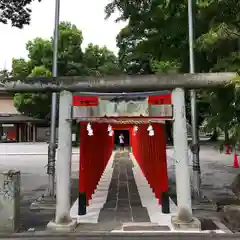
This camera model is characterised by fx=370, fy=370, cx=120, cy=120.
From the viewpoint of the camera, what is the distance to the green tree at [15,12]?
12.7 m

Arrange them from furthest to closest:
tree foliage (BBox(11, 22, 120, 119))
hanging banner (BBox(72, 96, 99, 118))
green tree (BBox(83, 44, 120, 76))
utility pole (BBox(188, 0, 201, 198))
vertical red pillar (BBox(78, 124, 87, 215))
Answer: green tree (BBox(83, 44, 120, 76))
tree foliage (BBox(11, 22, 120, 119))
utility pole (BBox(188, 0, 201, 198))
vertical red pillar (BBox(78, 124, 87, 215))
hanging banner (BBox(72, 96, 99, 118))

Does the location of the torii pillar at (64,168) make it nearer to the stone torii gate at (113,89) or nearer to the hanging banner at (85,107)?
the stone torii gate at (113,89)

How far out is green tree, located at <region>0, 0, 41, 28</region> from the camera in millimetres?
12742

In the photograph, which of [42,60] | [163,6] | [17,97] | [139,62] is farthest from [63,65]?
[163,6]

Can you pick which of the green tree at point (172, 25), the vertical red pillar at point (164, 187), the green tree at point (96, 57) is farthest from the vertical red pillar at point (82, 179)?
the green tree at point (96, 57)

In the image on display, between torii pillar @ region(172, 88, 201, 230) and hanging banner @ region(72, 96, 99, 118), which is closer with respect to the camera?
torii pillar @ region(172, 88, 201, 230)

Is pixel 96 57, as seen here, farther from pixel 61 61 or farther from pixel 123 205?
pixel 123 205

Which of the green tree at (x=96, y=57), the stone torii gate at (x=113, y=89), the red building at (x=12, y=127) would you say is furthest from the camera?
the red building at (x=12, y=127)

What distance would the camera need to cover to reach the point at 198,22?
37.2 feet

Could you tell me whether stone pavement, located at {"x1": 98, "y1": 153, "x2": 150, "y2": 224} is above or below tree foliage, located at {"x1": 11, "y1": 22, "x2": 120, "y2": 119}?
below

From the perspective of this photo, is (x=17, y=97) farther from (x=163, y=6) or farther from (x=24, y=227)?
(x=24, y=227)

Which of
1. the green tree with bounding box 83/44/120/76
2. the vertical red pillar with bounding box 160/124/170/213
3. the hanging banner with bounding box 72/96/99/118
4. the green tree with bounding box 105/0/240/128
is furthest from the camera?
the green tree with bounding box 83/44/120/76

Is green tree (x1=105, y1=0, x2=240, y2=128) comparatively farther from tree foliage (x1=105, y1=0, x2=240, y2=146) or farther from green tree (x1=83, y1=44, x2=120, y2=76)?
green tree (x1=83, y1=44, x2=120, y2=76)

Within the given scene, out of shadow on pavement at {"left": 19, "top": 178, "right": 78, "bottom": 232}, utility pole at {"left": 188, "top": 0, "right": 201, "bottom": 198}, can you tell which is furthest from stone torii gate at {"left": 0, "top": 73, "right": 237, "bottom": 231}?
utility pole at {"left": 188, "top": 0, "right": 201, "bottom": 198}
